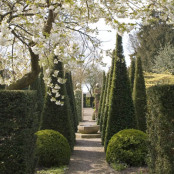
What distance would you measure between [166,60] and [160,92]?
21.2 m

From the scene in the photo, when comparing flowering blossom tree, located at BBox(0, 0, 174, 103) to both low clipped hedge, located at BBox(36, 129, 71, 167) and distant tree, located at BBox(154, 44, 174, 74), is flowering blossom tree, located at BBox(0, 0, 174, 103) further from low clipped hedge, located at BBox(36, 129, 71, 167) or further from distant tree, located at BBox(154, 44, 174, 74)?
distant tree, located at BBox(154, 44, 174, 74)

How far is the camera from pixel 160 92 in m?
4.17

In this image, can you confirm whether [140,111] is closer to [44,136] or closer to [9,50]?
[44,136]

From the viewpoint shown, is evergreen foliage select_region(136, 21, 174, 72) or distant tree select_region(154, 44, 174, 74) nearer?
distant tree select_region(154, 44, 174, 74)

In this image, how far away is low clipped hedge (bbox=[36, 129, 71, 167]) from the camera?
629cm

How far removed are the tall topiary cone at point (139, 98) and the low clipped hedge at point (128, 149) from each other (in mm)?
3791

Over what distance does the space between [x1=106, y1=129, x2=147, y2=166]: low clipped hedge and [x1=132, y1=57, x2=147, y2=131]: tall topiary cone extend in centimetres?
379

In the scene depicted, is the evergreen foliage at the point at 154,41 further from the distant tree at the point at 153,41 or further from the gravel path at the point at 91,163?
the gravel path at the point at 91,163

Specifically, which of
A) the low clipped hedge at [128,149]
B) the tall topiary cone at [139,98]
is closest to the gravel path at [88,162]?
the low clipped hedge at [128,149]

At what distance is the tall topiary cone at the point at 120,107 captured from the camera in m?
7.68

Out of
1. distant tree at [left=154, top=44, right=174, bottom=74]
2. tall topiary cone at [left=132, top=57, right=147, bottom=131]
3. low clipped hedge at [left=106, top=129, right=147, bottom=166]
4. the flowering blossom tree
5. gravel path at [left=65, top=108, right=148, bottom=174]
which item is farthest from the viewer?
distant tree at [left=154, top=44, right=174, bottom=74]

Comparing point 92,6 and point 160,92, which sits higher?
point 92,6

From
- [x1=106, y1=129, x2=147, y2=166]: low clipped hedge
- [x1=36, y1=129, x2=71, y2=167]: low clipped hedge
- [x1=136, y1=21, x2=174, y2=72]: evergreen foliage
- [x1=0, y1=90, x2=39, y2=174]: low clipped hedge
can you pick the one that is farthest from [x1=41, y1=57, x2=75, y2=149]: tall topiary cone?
[x1=136, y1=21, x2=174, y2=72]: evergreen foliage

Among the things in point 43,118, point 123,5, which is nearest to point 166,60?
Result: point 43,118
